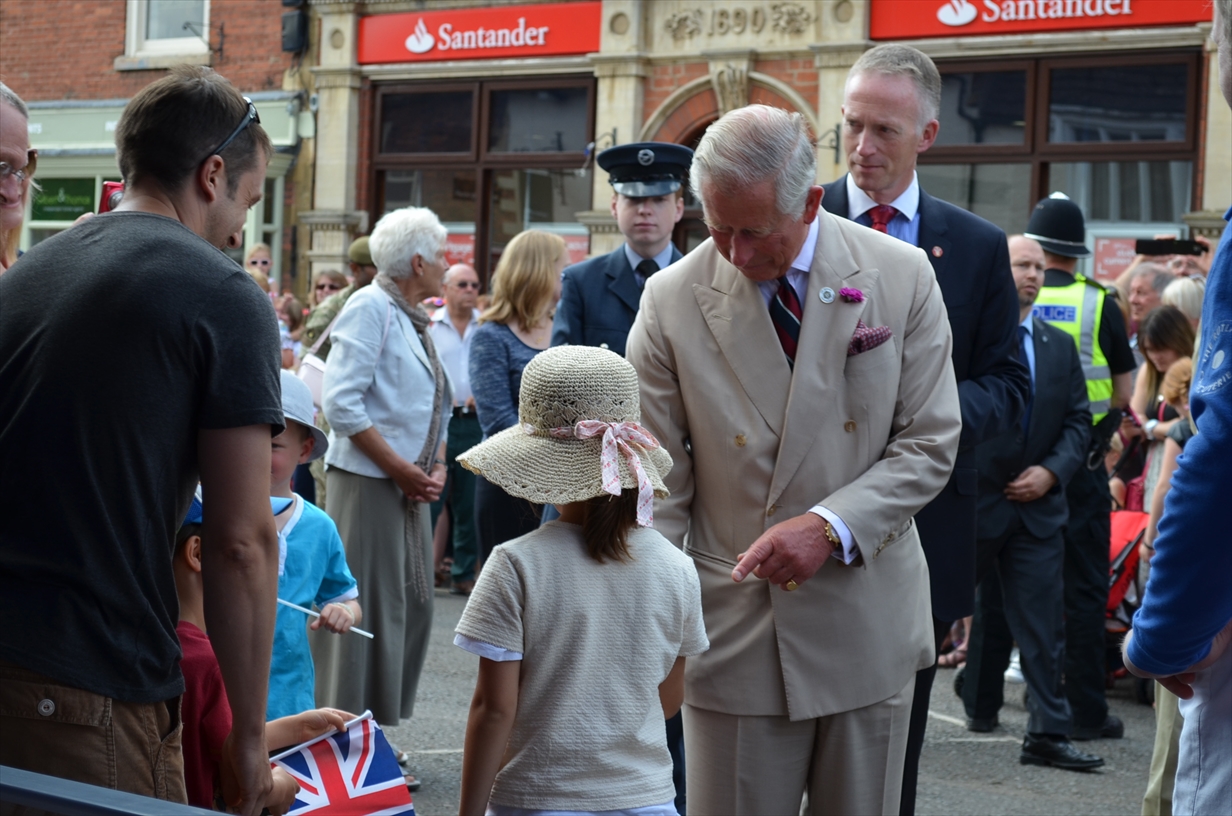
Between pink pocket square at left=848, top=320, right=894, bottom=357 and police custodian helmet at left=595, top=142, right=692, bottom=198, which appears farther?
police custodian helmet at left=595, top=142, right=692, bottom=198

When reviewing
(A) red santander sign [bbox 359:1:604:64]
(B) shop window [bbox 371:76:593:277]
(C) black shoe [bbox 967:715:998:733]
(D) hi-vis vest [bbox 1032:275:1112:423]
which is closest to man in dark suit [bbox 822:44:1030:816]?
(C) black shoe [bbox 967:715:998:733]

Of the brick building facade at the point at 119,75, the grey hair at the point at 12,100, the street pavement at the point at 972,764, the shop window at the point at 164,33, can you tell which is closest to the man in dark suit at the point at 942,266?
the street pavement at the point at 972,764

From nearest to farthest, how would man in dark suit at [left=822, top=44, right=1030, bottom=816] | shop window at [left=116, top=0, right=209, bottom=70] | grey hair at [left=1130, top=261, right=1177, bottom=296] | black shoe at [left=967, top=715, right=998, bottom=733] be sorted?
man in dark suit at [left=822, top=44, right=1030, bottom=816]
black shoe at [left=967, top=715, right=998, bottom=733]
grey hair at [left=1130, top=261, right=1177, bottom=296]
shop window at [left=116, top=0, right=209, bottom=70]

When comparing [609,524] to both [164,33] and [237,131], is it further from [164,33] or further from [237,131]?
[164,33]

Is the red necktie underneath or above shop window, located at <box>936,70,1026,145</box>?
underneath

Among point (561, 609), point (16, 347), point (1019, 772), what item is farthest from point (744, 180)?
point (1019, 772)

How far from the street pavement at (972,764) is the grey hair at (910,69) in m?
2.74

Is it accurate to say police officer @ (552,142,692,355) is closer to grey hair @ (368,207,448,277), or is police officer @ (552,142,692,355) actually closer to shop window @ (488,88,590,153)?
grey hair @ (368,207,448,277)

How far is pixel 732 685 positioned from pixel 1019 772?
3337 millimetres

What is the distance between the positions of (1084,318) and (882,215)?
357 centimetres

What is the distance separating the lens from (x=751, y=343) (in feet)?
10.5

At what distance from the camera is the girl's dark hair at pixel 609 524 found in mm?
2855

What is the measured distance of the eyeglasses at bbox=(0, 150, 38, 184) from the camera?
11.7ft

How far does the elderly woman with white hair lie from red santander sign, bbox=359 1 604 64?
1040 cm
